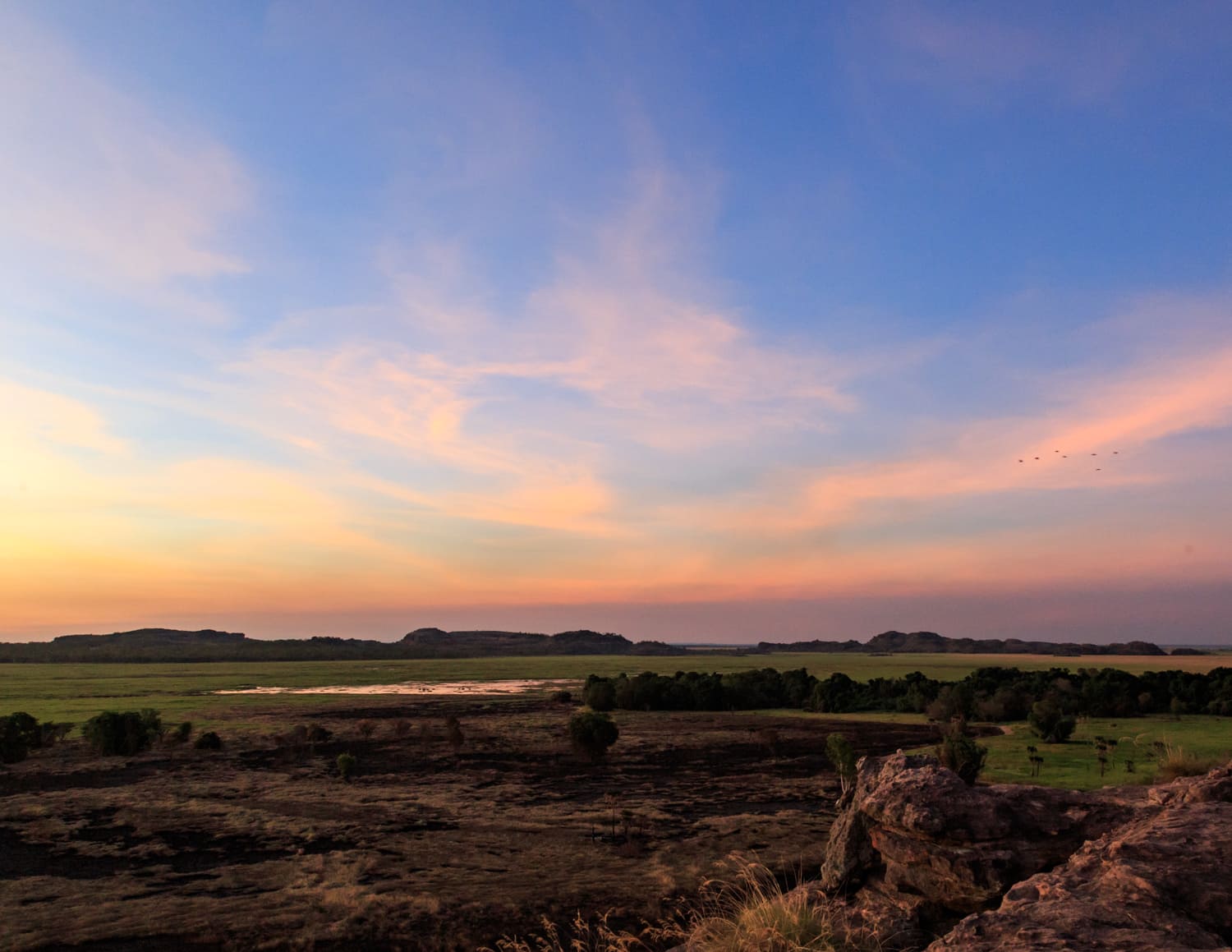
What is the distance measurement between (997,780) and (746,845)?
16596mm

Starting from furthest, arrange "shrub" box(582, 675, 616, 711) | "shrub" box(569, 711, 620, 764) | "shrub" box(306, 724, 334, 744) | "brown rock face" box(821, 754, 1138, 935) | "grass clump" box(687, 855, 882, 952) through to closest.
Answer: "shrub" box(582, 675, 616, 711) < "shrub" box(306, 724, 334, 744) < "shrub" box(569, 711, 620, 764) < "brown rock face" box(821, 754, 1138, 935) < "grass clump" box(687, 855, 882, 952)

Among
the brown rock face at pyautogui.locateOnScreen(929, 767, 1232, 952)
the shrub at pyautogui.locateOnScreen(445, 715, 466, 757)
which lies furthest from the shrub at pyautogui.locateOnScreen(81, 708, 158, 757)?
the brown rock face at pyautogui.locateOnScreen(929, 767, 1232, 952)

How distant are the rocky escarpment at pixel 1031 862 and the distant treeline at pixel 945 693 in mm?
66552

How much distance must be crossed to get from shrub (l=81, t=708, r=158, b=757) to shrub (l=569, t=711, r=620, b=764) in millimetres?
27725

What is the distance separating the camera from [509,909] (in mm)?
19922

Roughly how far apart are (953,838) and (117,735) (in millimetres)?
54909

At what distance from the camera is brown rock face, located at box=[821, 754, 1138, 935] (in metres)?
9.22

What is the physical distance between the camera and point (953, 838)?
955cm

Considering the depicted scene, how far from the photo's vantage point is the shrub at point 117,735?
49438mm

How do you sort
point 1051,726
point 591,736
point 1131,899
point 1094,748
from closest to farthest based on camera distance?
point 1131,899 < point 591,736 < point 1094,748 < point 1051,726

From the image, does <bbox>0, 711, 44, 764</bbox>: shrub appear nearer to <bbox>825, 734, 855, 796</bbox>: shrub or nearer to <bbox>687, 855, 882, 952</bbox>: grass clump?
<bbox>825, 734, 855, 796</bbox>: shrub

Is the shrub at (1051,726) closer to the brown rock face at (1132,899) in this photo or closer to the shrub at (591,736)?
the shrub at (591,736)

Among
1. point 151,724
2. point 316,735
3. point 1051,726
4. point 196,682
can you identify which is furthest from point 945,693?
point 196,682

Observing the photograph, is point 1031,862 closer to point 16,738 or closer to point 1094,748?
point 1094,748
